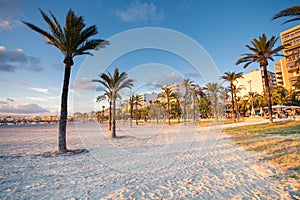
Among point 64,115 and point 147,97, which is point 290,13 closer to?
point 64,115

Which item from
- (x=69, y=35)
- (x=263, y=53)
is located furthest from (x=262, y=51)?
(x=69, y=35)

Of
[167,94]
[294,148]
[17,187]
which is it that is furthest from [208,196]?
[167,94]

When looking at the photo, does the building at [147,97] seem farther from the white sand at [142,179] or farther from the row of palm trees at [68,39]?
the white sand at [142,179]

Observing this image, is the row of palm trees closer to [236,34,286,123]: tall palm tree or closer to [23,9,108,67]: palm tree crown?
[23,9,108,67]: palm tree crown

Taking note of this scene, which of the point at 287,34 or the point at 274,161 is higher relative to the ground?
the point at 287,34

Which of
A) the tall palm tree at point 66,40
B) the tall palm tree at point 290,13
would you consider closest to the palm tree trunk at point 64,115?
the tall palm tree at point 66,40

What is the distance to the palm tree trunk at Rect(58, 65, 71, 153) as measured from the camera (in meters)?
9.40

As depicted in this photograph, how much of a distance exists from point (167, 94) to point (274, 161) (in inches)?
1214

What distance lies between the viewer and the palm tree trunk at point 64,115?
9.40 meters

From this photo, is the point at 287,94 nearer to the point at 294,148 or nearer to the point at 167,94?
the point at 167,94

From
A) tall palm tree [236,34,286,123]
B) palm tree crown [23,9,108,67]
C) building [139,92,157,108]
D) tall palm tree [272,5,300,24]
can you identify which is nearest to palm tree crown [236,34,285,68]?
tall palm tree [236,34,286,123]

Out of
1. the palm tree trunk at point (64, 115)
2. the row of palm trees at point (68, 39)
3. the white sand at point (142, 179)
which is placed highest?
the row of palm trees at point (68, 39)

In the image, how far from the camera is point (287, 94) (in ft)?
165

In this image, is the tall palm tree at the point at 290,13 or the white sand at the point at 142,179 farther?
the tall palm tree at the point at 290,13
